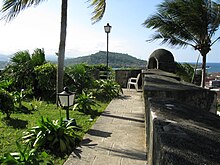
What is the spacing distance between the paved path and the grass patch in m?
0.27

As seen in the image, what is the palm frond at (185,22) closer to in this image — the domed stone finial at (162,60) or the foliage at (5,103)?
the domed stone finial at (162,60)

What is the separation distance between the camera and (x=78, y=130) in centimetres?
530

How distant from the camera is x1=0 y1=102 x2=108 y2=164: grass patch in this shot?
4367 millimetres

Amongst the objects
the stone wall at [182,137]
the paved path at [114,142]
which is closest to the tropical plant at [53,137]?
the paved path at [114,142]

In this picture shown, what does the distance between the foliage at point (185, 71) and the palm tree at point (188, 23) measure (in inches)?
43.9

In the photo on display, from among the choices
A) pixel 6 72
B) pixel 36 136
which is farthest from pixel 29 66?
pixel 36 136

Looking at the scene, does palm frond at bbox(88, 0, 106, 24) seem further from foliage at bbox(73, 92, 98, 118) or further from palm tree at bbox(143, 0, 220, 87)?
palm tree at bbox(143, 0, 220, 87)

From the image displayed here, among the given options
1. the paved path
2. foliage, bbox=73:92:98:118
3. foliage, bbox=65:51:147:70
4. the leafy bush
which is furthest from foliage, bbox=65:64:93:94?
the paved path

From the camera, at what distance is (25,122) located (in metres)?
5.89

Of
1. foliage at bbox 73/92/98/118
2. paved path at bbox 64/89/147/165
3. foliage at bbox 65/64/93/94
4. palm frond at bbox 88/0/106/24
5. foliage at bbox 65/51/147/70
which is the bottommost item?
paved path at bbox 64/89/147/165

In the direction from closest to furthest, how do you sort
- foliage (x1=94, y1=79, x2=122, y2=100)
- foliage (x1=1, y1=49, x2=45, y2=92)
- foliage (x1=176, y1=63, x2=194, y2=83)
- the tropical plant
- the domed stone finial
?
the tropical plant < foliage (x1=1, y1=49, x2=45, y2=92) < foliage (x1=94, y1=79, x2=122, y2=100) < the domed stone finial < foliage (x1=176, y1=63, x2=194, y2=83)

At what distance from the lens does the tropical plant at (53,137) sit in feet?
13.7

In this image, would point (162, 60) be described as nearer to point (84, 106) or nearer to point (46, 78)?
point (46, 78)

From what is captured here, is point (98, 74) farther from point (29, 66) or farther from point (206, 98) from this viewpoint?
point (206, 98)
